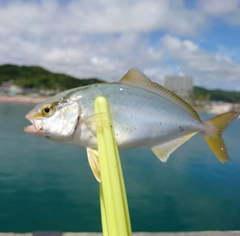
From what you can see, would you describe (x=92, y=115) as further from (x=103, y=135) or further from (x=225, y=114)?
(x=225, y=114)

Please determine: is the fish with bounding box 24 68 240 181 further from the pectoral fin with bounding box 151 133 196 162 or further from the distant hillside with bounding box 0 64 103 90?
the distant hillside with bounding box 0 64 103 90

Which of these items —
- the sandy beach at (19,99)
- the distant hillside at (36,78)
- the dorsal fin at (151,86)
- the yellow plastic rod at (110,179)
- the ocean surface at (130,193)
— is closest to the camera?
the yellow plastic rod at (110,179)

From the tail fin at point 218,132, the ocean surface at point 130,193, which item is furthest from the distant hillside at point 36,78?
the tail fin at point 218,132

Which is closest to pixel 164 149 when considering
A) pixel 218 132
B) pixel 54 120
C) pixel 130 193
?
pixel 218 132

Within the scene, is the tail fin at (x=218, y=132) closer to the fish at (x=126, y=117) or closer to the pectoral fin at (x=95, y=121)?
the fish at (x=126, y=117)

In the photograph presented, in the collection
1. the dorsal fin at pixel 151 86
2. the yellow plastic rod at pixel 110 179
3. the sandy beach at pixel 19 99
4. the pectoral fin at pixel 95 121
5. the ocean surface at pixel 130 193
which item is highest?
the sandy beach at pixel 19 99

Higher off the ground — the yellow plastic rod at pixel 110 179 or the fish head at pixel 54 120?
the fish head at pixel 54 120

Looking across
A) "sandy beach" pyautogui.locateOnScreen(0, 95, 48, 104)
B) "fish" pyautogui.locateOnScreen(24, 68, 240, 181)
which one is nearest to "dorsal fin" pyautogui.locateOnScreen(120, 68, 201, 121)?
"fish" pyautogui.locateOnScreen(24, 68, 240, 181)
